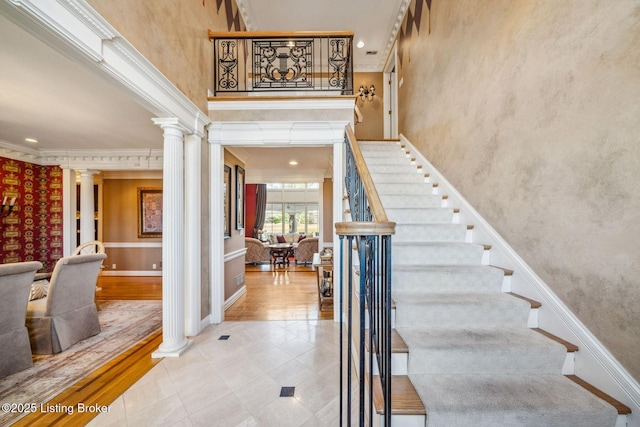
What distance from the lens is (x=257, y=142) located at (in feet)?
10.3

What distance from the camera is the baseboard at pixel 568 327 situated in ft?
4.15

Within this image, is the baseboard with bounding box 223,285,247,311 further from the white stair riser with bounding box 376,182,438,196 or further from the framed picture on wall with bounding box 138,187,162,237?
the framed picture on wall with bounding box 138,187,162,237

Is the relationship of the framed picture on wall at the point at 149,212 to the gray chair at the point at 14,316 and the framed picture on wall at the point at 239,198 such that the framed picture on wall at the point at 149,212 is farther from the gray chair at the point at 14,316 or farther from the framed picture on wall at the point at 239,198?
the gray chair at the point at 14,316

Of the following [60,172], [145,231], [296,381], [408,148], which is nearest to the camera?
[296,381]

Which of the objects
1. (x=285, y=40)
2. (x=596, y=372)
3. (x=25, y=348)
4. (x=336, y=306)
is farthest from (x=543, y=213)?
(x=25, y=348)

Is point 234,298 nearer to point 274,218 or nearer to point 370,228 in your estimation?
point 370,228

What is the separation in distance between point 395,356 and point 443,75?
337 cm

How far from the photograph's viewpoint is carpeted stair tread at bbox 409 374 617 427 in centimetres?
121

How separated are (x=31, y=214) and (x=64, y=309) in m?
3.39

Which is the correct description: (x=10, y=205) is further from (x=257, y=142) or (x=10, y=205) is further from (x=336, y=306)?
(x=336, y=306)

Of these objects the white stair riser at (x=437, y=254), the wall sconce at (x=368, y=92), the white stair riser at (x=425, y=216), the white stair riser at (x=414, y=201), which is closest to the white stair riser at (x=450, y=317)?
the white stair riser at (x=437, y=254)

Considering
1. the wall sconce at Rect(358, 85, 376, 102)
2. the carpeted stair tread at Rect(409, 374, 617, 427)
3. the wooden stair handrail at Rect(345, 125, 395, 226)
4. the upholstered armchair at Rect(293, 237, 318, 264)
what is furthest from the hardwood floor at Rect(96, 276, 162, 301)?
the wall sconce at Rect(358, 85, 376, 102)

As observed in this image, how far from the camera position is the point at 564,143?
158cm

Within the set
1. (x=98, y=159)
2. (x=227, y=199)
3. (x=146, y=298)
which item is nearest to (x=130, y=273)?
(x=146, y=298)
